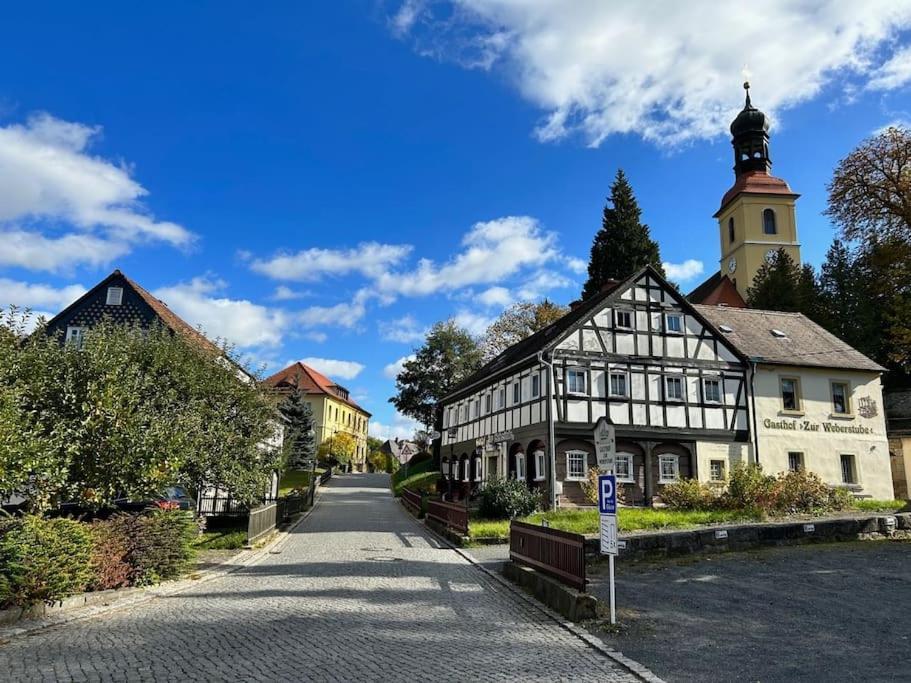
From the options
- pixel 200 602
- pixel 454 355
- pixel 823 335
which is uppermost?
pixel 454 355

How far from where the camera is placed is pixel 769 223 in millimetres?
59938

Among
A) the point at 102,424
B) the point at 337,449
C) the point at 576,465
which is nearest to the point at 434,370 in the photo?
the point at 337,449

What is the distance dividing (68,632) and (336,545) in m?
10.1

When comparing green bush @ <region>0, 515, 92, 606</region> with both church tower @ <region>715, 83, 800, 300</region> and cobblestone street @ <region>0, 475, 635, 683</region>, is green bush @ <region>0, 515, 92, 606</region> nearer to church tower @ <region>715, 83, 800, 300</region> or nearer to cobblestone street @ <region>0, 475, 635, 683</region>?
cobblestone street @ <region>0, 475, 635, 683</region>

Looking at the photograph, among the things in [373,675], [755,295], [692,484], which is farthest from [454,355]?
[373,675]

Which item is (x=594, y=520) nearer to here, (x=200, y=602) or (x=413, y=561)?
(x=413, y=561)

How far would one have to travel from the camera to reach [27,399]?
11.6 meters

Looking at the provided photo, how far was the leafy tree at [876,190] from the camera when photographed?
27578mm

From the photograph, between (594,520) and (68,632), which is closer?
(68,632)

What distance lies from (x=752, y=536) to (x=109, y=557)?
13923 mm

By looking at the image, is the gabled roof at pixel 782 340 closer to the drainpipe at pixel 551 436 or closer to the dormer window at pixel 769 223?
the drainpipe at pixel 551 436

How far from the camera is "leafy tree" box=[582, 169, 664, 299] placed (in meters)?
50.2

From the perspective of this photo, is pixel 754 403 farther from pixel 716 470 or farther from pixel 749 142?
pixel 749 142

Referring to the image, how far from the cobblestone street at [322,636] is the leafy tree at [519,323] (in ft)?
130
